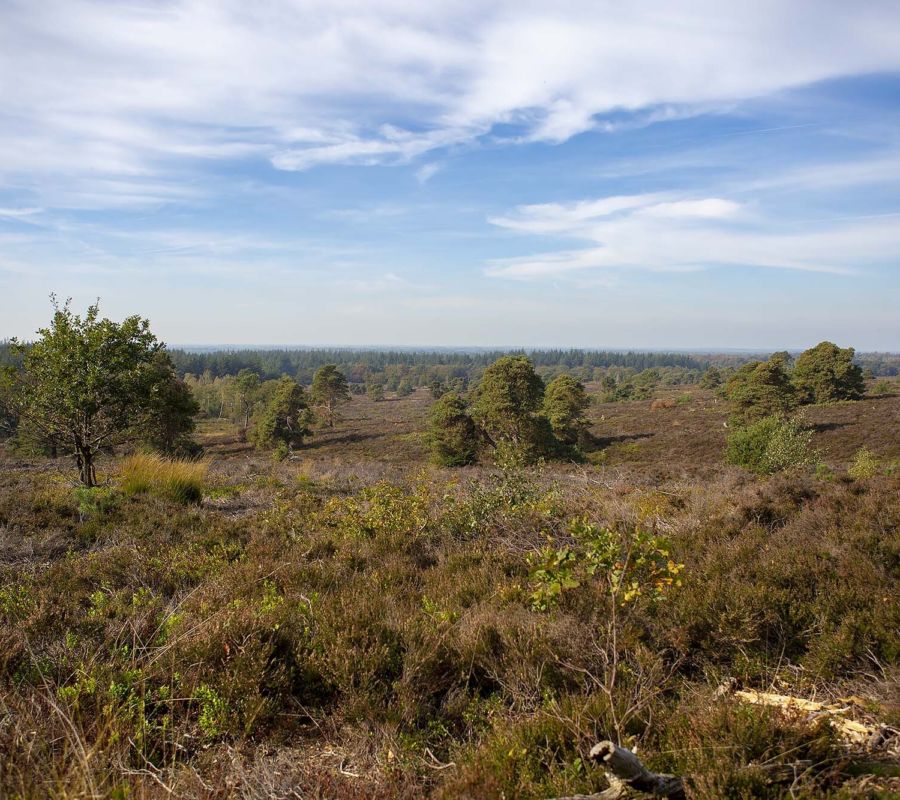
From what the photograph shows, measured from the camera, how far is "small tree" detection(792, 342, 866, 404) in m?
51.0

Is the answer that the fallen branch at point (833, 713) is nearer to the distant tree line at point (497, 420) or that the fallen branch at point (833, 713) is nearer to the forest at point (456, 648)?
the forest at point (456, 648)

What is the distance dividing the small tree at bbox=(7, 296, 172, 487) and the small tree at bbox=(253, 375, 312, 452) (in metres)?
33.2

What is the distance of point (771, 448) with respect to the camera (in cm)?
1739

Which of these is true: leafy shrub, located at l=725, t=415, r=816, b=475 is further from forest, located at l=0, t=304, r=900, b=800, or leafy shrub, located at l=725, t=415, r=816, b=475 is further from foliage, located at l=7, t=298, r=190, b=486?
foliage, located at l=7, t=298, r=190, b=486

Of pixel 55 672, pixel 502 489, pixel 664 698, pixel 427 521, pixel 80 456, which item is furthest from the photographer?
pixel 80 456

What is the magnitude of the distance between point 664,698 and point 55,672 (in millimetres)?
3597

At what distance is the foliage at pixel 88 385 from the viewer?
8.81 metres

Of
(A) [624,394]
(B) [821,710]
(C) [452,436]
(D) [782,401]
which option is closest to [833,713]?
(B) [821,710]

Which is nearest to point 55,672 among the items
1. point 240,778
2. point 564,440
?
point 240,778

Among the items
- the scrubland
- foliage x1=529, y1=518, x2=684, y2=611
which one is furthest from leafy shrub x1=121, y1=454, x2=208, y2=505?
foliage x1=529, y1=518, x2=684, y2=611

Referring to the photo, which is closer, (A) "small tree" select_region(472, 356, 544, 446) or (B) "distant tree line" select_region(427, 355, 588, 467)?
(B) "distant tree line" select_region(427, 355, 588, 467)

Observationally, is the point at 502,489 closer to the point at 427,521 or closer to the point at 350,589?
the point at 427,521

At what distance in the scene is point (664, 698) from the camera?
2.70 metres

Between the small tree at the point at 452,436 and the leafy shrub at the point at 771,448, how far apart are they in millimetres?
13374
